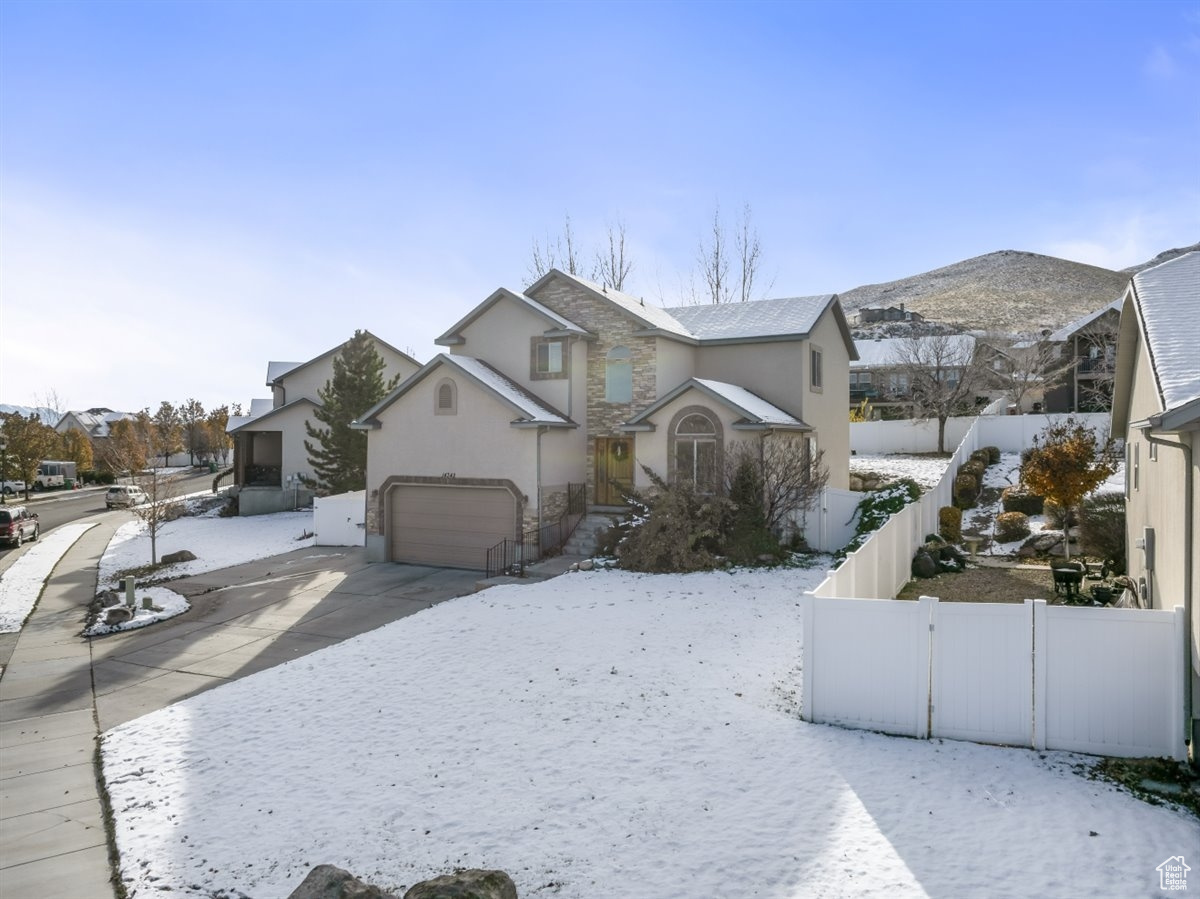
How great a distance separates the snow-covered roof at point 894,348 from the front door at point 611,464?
2387 cm

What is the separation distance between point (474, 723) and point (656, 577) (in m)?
8.47

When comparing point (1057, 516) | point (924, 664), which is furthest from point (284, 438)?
point (924, 664)

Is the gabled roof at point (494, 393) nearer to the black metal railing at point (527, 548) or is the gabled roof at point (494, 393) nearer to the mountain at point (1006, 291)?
the black metal railing at point (527, 548)

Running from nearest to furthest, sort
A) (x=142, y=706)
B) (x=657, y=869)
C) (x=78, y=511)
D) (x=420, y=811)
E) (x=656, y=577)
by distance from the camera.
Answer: (x=657, y=869) < (x=420, y=811) < (x=142, y=706) < (x=656, y=577) < (x=78, y=511)

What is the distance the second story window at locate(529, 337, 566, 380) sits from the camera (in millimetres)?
23078

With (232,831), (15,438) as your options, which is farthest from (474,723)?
(15,438)

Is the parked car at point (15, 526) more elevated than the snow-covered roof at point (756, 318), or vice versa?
the snow-covered roof at point (756, 318)

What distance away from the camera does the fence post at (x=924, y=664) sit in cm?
835

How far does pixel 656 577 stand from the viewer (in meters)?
17.2

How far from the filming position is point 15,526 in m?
29.6

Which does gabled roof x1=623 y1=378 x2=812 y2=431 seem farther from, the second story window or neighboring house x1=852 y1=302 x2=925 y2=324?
neighboring house x1=852 y1=302 x2=925 y2=324

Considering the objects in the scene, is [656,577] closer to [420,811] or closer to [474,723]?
[474,723]

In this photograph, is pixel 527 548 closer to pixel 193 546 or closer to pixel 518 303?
pixel 518 303

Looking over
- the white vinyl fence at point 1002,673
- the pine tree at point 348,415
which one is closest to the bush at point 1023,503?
the white vinyl fence at point 1002,673
